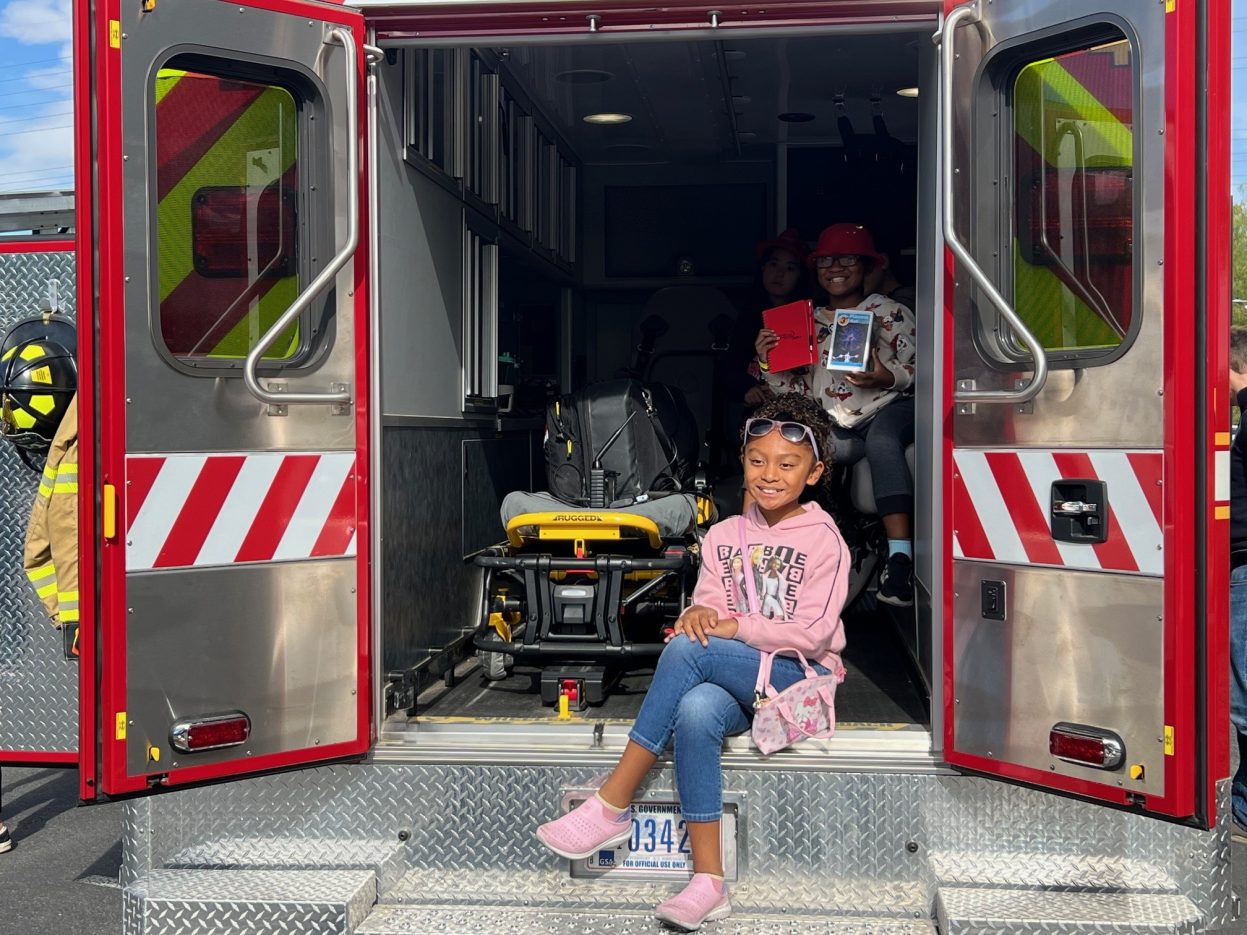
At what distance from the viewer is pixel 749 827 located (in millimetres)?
3281

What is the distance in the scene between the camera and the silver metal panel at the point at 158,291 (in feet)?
10.0

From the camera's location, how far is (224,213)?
3273 mm

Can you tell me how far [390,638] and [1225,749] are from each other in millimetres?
2233

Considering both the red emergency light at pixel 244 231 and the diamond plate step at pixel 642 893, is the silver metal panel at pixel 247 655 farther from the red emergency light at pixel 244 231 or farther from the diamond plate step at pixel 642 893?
the red emergency light at pixel 244 231

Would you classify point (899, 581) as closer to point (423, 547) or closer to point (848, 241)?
point (848, 241)

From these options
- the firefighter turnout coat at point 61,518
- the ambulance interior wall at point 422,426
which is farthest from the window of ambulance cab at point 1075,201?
the firefighter turnout coat at point 61,518

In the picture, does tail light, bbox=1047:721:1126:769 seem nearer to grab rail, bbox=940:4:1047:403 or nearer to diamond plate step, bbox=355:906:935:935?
diamond plate step, bbox=355:906:935:935

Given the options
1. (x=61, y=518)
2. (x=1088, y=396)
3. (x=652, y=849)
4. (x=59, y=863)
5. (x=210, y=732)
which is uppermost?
(x=1088, y=396)

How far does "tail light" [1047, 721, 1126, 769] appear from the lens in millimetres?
2920

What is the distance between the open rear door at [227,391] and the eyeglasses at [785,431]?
43.0 inches

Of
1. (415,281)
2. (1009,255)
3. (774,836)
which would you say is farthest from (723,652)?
(415,281)

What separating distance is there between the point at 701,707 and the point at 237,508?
1225 millimetres

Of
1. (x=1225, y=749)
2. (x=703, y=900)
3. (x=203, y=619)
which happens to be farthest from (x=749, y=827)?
(x=203, y=619)

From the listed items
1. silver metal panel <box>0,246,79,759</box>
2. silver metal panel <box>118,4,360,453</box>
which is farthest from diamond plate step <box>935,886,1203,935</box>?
silver metal panel <box>0,246,79,759</box>
